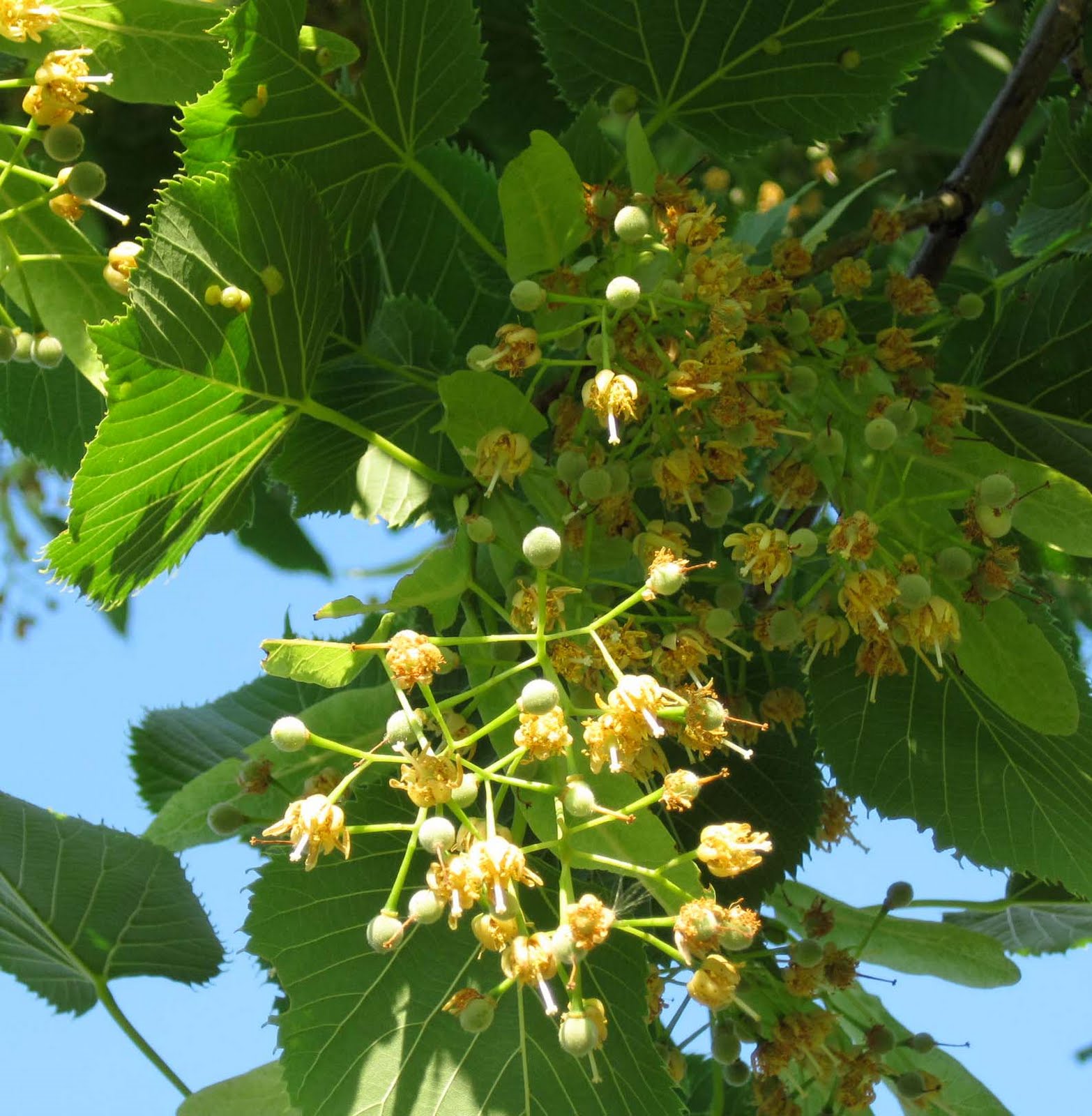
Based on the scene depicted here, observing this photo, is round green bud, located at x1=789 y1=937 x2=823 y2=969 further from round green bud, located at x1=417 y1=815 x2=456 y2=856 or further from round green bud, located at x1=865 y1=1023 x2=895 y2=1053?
round green bud, located at x1=417 y1=815 x2=456 y2=856

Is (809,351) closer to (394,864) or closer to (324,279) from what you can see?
(324,279)

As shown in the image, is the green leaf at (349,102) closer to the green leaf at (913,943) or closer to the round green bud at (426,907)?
the round green bud at (426,907)

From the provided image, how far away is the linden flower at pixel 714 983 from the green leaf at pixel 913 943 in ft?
2.38

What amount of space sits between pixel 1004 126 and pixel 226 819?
4.96 ft

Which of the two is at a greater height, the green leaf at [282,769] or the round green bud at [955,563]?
the round green bud at [955,563]

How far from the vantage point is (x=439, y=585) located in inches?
51.4

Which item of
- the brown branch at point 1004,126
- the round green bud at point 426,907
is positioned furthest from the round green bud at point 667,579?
the brown branch at point 1004,126

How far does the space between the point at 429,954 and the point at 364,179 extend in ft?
2.91

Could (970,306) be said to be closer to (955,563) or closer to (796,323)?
(796,323)

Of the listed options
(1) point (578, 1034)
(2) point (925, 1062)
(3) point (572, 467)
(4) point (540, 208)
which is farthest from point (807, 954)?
(4) point (540, 208)

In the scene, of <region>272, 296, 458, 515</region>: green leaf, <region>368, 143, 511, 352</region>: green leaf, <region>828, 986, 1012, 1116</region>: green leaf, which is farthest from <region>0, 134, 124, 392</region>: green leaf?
<region>828, 986, 1012, 1116</region>: green leaf

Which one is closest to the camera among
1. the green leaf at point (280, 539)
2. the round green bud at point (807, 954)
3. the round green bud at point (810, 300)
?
the round green bud at point (810, 300)

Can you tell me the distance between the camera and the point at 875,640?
1437mm

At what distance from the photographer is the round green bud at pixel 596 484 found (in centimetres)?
132
